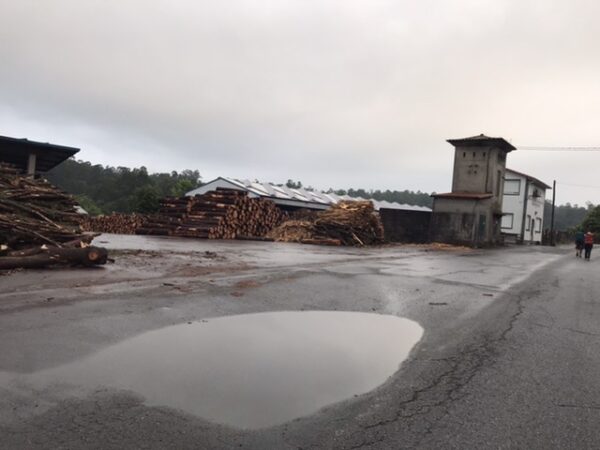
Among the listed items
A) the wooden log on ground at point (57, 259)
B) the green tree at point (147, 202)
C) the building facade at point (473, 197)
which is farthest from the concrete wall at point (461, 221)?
the green tree at point (147, 202)

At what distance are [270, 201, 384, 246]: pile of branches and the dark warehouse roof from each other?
11.2 m

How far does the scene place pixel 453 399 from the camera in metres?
3.81

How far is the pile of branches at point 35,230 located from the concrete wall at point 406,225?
84.6 ft

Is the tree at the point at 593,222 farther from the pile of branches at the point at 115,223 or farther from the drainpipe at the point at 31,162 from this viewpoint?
the drainpipe at the point at 31,162

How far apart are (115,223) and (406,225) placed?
20.3 meters

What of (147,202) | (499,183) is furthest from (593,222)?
(147,202)

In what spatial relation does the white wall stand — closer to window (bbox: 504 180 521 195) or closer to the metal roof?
window (bbox: 504 180 521 195)

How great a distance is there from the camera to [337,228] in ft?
86.0

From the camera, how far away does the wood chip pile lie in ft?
74.2

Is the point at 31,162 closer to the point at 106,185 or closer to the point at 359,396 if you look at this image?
the point at 359,396

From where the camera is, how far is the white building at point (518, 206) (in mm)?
52062

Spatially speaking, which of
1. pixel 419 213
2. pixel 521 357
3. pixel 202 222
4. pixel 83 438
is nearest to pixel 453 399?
pixel 521 357

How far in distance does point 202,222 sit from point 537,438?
20.7 metres

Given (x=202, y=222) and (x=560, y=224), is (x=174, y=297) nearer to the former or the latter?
(x=202, y=222)
